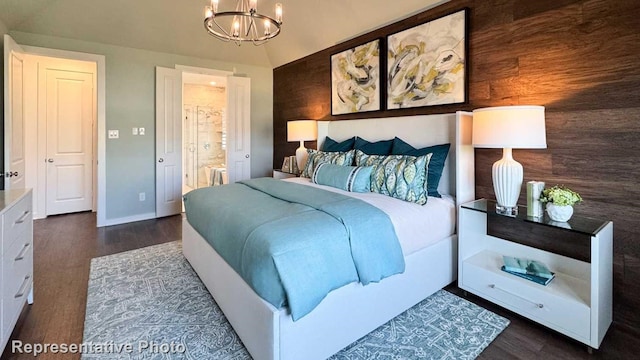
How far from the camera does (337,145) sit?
3906mm

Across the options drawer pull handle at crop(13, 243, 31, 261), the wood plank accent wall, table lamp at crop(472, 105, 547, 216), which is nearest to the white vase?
table lamp at crop(472, 105, 547, 216)

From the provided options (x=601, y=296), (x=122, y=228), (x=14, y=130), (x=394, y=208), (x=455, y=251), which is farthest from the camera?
(x=122, y=228)

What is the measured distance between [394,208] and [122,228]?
3800 millimetres

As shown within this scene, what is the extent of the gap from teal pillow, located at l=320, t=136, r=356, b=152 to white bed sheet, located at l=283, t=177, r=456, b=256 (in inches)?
47.0

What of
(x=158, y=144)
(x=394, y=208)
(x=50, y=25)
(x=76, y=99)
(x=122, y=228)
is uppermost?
(x=50, y=25)

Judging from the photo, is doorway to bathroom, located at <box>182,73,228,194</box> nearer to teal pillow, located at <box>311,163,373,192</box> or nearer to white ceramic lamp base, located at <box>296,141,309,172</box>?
white ceramic lamp base, located at <box>296,141,309,172</box>

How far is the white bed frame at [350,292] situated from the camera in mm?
1535

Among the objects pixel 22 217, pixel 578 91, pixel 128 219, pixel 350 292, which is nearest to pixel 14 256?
pixel 22 217

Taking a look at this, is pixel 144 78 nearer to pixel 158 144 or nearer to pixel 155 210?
pixel 158 144

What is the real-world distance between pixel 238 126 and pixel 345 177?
10.0 ft

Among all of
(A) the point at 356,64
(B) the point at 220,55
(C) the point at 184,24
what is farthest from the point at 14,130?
(A) the point at 356,64

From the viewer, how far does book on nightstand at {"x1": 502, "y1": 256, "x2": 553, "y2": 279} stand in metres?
2.14

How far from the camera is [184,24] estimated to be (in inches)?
167

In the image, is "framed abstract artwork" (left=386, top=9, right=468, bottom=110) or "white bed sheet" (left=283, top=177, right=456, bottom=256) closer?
"white bed sheet" (left=283, top=177, right=456, bottom=256)
